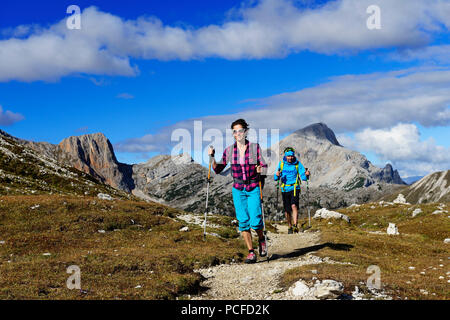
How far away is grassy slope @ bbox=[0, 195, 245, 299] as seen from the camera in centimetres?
1188

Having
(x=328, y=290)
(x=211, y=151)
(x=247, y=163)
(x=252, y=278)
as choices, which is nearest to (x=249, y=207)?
(x=247, y=163)

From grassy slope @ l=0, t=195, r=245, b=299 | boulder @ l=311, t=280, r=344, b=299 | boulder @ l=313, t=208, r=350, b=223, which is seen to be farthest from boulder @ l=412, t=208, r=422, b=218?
boulder @ l=311, t=280, r=344, b=299

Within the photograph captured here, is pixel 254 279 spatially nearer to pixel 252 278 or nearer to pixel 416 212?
pixel 252 278

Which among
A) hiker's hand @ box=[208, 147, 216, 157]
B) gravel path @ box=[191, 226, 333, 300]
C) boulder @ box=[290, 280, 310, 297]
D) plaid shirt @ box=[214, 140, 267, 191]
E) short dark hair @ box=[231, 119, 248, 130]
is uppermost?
short dark hair @ box=[231, 119, 248, 130]

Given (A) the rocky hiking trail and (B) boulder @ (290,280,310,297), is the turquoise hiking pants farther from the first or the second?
(B) boulder @ (290,280,310,297)

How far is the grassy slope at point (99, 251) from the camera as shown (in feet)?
39.0

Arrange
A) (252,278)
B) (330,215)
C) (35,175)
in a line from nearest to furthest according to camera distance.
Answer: (252,278), (330,215), (35,175)

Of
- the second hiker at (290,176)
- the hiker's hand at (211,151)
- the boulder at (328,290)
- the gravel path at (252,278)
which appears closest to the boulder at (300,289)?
the gravel path at (252,278)

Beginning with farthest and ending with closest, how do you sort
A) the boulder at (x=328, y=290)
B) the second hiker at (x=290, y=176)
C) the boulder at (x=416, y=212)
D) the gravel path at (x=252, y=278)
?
the boulder at (x=416, y=212) < the second hiker at (x=290, y=176) < the gravel path at (x=252, y=278) < the boulder at (x=328, y=290)

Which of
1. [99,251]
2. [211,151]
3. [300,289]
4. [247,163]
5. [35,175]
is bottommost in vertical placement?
[300,289]

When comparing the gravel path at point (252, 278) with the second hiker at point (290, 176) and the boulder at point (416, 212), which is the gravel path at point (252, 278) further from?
the boulder at point (416, 212)

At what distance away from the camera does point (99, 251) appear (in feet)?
60.8

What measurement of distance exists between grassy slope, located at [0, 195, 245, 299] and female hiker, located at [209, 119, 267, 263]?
128 inches

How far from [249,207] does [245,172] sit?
150 centimetres
